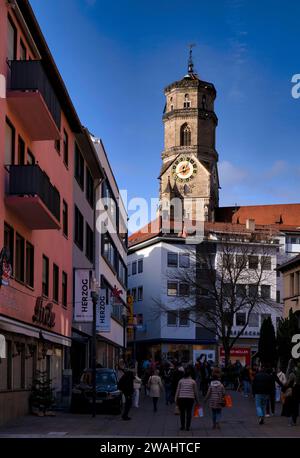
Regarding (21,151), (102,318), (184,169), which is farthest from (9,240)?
(184,169)

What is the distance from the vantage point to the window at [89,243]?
156 ft

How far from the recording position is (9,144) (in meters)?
27.2

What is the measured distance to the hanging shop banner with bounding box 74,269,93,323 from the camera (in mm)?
40344

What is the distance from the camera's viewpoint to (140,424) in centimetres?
2788

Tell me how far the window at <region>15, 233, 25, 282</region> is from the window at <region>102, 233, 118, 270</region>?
25.2m

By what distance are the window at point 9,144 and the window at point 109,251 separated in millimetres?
27604

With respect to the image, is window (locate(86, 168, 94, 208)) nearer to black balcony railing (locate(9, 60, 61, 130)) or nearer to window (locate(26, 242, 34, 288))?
window (locate(26, 242, 34, 288))

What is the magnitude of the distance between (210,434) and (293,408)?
4208 millimetres

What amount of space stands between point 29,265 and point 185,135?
10279 cm

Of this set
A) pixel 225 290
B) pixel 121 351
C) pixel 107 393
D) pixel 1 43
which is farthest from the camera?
pixel 121 351

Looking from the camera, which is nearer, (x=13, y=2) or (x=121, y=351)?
(x=13, y=2)

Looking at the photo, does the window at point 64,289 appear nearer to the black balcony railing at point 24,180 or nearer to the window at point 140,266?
the black balcony railing at point 24,180

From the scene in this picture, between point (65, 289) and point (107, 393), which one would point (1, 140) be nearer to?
point (107, 393)
